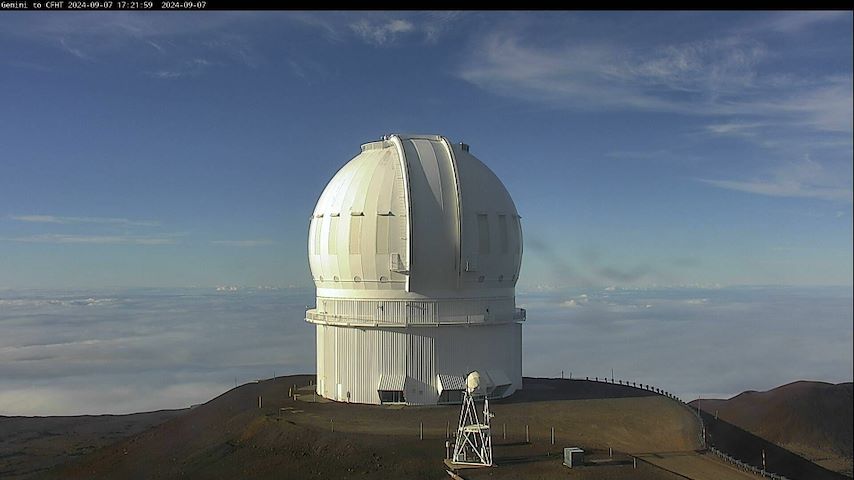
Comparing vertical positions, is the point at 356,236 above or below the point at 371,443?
above

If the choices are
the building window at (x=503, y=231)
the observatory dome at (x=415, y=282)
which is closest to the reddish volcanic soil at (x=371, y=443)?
the observatory dome at (x=415, y=282)

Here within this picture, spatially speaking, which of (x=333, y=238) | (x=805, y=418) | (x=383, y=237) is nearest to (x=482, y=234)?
(x=383, y=237)

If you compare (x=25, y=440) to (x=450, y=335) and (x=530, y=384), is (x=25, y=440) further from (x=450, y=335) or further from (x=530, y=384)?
(x=530, y=384)

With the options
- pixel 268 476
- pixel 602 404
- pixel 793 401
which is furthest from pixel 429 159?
pixel 793 401

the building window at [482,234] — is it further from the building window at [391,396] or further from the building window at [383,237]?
the building window at [391,396]

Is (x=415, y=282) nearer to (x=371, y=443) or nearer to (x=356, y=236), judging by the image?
(x=356, y=236)

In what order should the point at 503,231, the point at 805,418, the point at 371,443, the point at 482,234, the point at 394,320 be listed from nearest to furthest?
the point at 371,443 → the point at 394,320 → the point at 482,234 → the point at 503,231 → the point at 805,418
